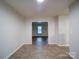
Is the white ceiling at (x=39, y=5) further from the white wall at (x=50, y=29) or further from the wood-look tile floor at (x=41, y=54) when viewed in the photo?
the white wall at (x=50, y=29)

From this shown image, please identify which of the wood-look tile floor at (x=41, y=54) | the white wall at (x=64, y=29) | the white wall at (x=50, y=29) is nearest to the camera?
the wood-look tile floor at (x=41, y=54)

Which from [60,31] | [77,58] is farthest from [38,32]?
[77,58]

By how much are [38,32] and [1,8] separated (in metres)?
13.0

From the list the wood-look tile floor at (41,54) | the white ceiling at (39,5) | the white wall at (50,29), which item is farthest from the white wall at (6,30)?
the white wall at (50,29)

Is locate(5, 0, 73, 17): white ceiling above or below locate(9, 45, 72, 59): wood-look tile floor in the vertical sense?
above

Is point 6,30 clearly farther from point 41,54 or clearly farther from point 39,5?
point 41,54

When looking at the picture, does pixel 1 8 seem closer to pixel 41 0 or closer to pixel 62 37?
pixel 41 0

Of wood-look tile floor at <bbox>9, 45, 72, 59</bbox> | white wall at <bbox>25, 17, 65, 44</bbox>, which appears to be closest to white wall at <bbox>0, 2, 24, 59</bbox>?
wood-look tile floor at <bbox>9, 45, 72, 59</bbox>

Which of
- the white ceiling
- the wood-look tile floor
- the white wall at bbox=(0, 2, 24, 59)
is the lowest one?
the wood-look tile floor

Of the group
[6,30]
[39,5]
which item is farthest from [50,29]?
[6,30]

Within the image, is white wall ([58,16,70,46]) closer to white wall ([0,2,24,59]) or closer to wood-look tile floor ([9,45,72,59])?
wood-look tile floor ([9,45,72,59])

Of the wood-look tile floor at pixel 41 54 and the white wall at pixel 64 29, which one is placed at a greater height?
the white wall at pixel 64 29

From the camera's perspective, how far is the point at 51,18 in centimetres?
893

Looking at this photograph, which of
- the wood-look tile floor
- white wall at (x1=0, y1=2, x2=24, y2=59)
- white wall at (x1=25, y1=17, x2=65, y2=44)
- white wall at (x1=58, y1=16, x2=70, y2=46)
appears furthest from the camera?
white wall at (x1=25, y1=17, x2=65, y2=44)
